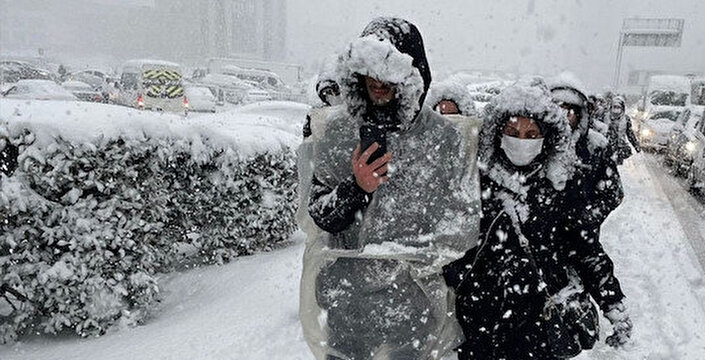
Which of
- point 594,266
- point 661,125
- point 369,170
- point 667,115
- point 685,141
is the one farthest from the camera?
point 667,115

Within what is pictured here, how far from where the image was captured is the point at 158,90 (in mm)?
18359

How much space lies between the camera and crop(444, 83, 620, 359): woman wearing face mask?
2031mm

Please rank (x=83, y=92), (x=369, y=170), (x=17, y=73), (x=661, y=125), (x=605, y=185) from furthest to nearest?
(x=17, y=73) → (x=83, y=92) → (x=661, y=125) → (x=605, y=185) → (x=369, y=170)

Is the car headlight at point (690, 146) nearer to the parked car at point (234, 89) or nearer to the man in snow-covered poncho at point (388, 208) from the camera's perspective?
the man in snow-covered poncho at point (388, 208)

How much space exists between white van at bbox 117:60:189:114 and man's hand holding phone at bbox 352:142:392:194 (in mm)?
17260

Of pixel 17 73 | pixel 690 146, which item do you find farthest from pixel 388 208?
pixel 17 73

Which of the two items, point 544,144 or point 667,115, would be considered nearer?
point 544,144

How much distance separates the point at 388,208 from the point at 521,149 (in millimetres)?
576

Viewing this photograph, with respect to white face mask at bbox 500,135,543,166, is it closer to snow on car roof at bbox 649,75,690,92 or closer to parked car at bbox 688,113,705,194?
parked car at bbox 688,113,705,194

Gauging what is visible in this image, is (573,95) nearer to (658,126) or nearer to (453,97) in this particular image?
(453,97)

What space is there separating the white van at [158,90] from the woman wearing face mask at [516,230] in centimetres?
1712

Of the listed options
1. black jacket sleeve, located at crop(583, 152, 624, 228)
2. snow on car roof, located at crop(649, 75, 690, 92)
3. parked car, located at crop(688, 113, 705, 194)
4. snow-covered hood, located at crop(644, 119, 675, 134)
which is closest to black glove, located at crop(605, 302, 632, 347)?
black jacket sleeve, located at crop(583, 152, 624, 228)

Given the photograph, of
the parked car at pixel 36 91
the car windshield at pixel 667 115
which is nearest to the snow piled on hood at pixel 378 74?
the parked car at pixel 36 91

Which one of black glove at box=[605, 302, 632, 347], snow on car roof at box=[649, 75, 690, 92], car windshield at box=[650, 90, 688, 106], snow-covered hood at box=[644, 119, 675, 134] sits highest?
black glove at box=[605, 302, 632, 347]
